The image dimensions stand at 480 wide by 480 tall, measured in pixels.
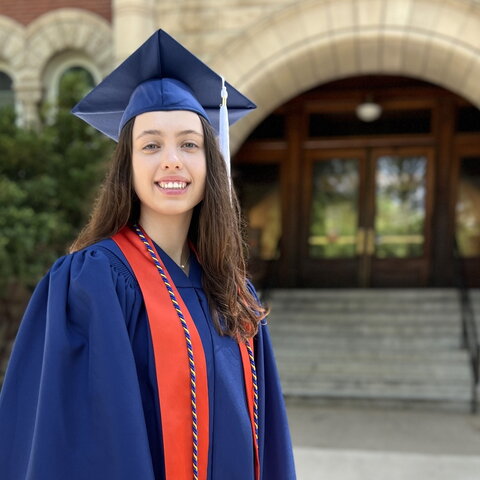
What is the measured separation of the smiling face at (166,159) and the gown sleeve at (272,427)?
494 mm

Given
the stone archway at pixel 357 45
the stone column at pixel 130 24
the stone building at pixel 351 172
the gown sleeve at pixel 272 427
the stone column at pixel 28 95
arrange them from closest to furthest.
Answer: the gown sleeve at pixel 272 427, the stone archway at pixel 357 45, the stone column at pixel 130 24, the stone column at pixel 28 95, the stone building at pixel 351 172

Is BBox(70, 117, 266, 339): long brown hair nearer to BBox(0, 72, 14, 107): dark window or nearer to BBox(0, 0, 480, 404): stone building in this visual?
BBox(0, 0, 480, 404): stone building

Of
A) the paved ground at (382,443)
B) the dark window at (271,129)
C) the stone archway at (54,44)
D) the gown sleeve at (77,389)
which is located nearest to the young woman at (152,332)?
the gown sleeve at (77,389)

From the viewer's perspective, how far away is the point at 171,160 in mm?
1515

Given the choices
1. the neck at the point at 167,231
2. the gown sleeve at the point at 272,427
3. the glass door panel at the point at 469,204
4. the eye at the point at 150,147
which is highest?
the glass door panel at the point at 469,204

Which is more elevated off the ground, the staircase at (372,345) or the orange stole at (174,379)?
the orange stole at (174,379)

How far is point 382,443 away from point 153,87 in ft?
14.4

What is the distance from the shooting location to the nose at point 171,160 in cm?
151

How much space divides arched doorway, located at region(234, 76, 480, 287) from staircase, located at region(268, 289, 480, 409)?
78cm

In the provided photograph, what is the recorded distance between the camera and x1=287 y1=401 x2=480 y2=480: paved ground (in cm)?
439

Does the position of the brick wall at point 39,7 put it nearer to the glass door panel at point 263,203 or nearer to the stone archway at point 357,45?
the stone archway at point 357,45

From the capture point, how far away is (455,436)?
17.5 feet

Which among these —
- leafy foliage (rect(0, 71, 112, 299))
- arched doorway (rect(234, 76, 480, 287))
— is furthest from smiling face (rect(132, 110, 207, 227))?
arched doorway (rect(234, 76, 480, 287))

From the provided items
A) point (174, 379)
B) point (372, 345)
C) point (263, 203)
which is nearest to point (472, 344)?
point (372, 345)
